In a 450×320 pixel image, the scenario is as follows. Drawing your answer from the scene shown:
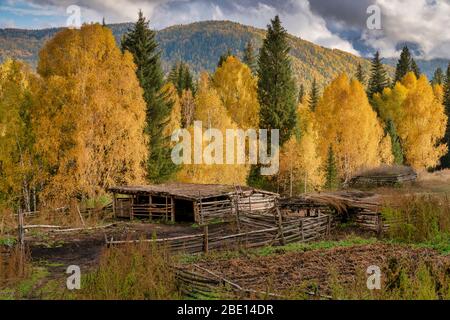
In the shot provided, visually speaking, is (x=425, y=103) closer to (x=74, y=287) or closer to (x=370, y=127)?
(x=370, y=127)

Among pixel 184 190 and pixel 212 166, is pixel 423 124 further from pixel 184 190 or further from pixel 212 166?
pixel 184 190

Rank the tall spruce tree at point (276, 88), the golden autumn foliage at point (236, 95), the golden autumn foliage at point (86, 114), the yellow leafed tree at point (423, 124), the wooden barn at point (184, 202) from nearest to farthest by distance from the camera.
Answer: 1. the golden autumn foliage at point (86, 114)
2. the wooden barn at point (184, 202)
3. the tall spruce tree at point (276, 88)
4. the golden autumn foliage at point (236, 95)
5. the yellow leafed tree at point (423, 124)

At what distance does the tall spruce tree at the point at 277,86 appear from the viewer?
127 feet

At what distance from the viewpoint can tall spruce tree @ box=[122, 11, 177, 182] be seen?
31922 mm

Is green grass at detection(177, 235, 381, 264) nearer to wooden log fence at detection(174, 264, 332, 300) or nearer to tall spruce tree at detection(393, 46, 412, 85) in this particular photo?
wooden log fence at detection(174, 264, 332, 300)

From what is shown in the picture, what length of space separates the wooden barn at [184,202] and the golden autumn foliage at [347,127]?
1552 cm

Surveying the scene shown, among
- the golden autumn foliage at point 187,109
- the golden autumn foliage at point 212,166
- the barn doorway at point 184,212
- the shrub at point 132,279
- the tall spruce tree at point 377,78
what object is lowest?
the barn doorway at point 184,212

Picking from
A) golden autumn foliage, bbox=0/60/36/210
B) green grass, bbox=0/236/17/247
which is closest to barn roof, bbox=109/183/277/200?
golden autumn foliage, bbox=0/60/36/210

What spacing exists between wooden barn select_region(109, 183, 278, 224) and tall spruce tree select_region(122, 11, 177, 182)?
411cm

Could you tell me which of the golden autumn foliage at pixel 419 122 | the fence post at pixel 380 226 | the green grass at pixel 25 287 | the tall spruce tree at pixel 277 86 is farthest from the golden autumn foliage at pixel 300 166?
the green grass at pixel 25 287

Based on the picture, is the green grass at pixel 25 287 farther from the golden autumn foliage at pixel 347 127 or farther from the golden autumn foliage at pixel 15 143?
the golden autumn foliage at pixel 347 127

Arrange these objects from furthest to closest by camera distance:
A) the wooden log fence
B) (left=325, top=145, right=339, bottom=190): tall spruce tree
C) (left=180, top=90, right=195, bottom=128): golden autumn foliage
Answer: (left=180, top=90, right=195, bottom=128): golden autumn foliage
(left=325, top=145, right=339, bottom=190): tall spruce tree
the wooden log fence
